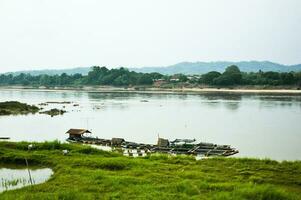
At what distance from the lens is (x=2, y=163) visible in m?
21.9

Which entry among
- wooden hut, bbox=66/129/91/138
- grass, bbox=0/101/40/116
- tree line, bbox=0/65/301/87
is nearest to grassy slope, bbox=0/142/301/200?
wooden hut, bbox=66/129/91/138

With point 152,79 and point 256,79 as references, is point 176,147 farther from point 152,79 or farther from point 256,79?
point 152,79

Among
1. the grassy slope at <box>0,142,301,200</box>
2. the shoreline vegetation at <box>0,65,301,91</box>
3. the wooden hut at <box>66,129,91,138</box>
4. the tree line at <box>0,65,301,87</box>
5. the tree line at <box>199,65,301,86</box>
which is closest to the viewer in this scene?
the grassy slope at <box>0,142,301,200</box>

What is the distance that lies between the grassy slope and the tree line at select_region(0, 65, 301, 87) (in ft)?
280

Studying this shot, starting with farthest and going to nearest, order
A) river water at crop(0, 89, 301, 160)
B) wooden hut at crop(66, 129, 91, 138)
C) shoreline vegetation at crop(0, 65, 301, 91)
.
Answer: shoreline vegetation at crop(0, 65, 301, 91)
wooden hut at crop(66, 129, 91, 138)
river water at crop(0, 89, 301, 160)

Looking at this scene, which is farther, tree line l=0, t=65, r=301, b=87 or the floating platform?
tree line l=0, t=65, r=301, b=87

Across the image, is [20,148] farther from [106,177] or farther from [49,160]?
[106,177]

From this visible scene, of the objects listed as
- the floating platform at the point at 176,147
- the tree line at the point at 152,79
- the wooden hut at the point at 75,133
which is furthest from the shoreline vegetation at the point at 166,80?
the wooden hut at the point at 75,133

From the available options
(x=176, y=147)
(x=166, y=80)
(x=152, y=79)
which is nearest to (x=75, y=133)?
(x=176, y=147)

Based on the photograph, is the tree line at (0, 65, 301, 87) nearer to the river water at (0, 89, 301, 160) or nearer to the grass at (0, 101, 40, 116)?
the river water at (0, 89, 301, 160)

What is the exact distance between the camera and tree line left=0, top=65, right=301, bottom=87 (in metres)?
104

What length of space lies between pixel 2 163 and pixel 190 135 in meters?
21.2

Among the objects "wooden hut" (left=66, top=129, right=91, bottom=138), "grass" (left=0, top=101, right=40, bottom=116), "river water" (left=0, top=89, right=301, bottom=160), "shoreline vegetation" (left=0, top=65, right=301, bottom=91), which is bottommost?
"river water" (left=0, top=89, right=301, bottom=160)

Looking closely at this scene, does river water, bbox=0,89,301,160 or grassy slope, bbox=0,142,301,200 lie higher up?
grassy slope, bbox=0,142,301,200
